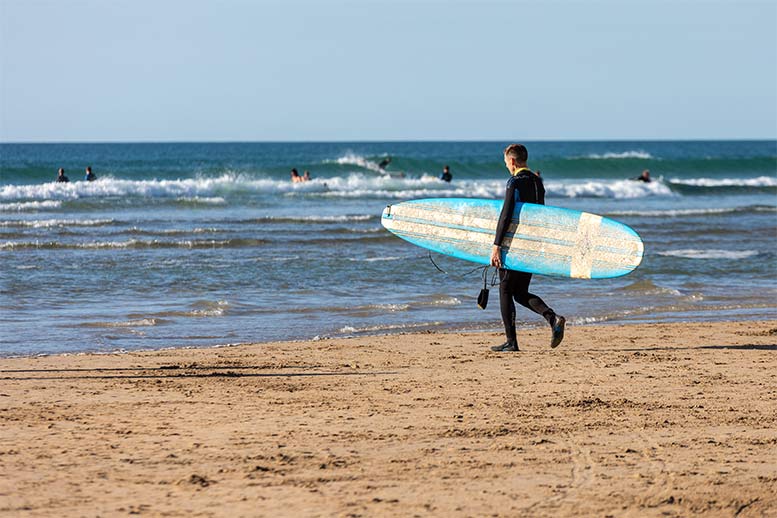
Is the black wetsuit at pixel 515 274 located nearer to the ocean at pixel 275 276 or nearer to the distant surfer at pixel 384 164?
the ocean at pixel 275 276

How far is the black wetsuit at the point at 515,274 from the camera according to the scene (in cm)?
739

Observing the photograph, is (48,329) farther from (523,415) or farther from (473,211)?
(523,415)

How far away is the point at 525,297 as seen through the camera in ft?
24.6

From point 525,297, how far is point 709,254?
30.3 feet

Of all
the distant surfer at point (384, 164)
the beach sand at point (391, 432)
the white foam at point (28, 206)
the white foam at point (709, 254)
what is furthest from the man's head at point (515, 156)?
the distant surfer at point (384, 164)

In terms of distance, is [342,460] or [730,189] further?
[730,189]

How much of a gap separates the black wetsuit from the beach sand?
0.34 meters

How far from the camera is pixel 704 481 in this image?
430cm

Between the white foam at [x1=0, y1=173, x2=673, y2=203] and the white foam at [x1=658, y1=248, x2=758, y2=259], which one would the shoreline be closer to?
→ the white foam at [x1=658, y1=248, x2=758, y2=259]

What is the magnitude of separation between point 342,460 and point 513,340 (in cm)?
326

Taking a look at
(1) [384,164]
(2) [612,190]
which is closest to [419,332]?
(2) [612,190]

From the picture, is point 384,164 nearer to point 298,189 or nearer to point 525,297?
point 298,189

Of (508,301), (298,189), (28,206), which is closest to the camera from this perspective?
(508,301)

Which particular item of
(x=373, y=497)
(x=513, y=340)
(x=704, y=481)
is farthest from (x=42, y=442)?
(x=513, y=340)
